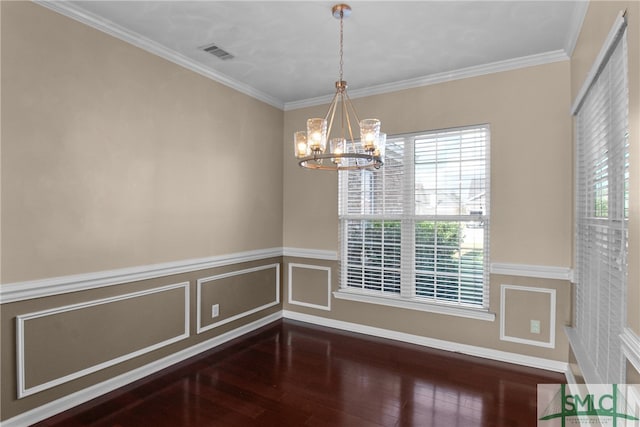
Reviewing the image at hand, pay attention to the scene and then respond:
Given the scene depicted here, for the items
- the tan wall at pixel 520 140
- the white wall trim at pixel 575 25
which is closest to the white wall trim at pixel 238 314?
the tan wall at pixel 520 140

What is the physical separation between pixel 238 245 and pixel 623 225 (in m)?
3.30

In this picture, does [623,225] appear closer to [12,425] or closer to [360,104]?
[360,104]

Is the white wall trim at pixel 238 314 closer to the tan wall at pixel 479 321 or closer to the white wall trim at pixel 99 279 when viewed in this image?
the white wall trim at pixel 99 279

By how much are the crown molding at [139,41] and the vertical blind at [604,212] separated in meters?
3.13

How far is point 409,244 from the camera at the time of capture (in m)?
3.87

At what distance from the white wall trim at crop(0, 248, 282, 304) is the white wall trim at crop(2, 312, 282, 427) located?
2.46ft

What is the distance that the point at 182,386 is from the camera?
9.52ft

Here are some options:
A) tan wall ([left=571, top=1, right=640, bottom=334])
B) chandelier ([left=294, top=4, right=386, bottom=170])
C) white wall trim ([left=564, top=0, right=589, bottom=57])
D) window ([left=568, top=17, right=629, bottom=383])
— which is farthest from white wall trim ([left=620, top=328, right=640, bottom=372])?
white wall trim ([left=564, top=0, right=589, bottom=57])

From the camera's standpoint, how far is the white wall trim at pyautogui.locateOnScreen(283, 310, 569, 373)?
3.23 metres

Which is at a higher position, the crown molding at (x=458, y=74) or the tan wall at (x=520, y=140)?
the crown molding at (x=458, y=74)

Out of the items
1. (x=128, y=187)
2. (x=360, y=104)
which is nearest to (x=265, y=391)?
(x=128, y=187)

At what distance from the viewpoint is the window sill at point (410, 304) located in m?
3.48

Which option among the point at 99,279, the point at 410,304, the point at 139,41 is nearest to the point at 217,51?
the point at 139,41

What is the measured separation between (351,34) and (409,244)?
7.02 feet
